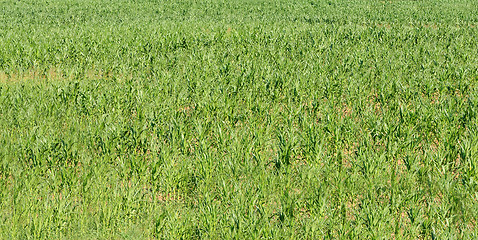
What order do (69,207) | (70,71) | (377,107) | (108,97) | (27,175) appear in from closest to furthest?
(69,207) < (27,175) < (108,97) < (377,107) < (70,71)

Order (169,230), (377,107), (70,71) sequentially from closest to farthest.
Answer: (169,230), (377,107), (70,71)

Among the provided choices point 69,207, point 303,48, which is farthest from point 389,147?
point 303,48

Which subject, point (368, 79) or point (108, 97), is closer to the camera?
point (108, 97)

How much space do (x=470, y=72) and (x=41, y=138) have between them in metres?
8.73

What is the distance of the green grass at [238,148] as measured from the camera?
3.76m

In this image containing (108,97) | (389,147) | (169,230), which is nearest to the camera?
(169,230)

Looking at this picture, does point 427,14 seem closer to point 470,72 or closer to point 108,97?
point 470,72

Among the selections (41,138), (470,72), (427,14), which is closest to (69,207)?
(41,138)

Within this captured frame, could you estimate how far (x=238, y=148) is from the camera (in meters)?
5.09

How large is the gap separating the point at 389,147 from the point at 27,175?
4.37m

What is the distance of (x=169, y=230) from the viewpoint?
12.0ft

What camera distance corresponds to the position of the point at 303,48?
12.2 m

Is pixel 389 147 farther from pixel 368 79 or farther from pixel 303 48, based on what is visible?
pixel 303 48

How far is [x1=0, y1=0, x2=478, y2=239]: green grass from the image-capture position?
376 cm
